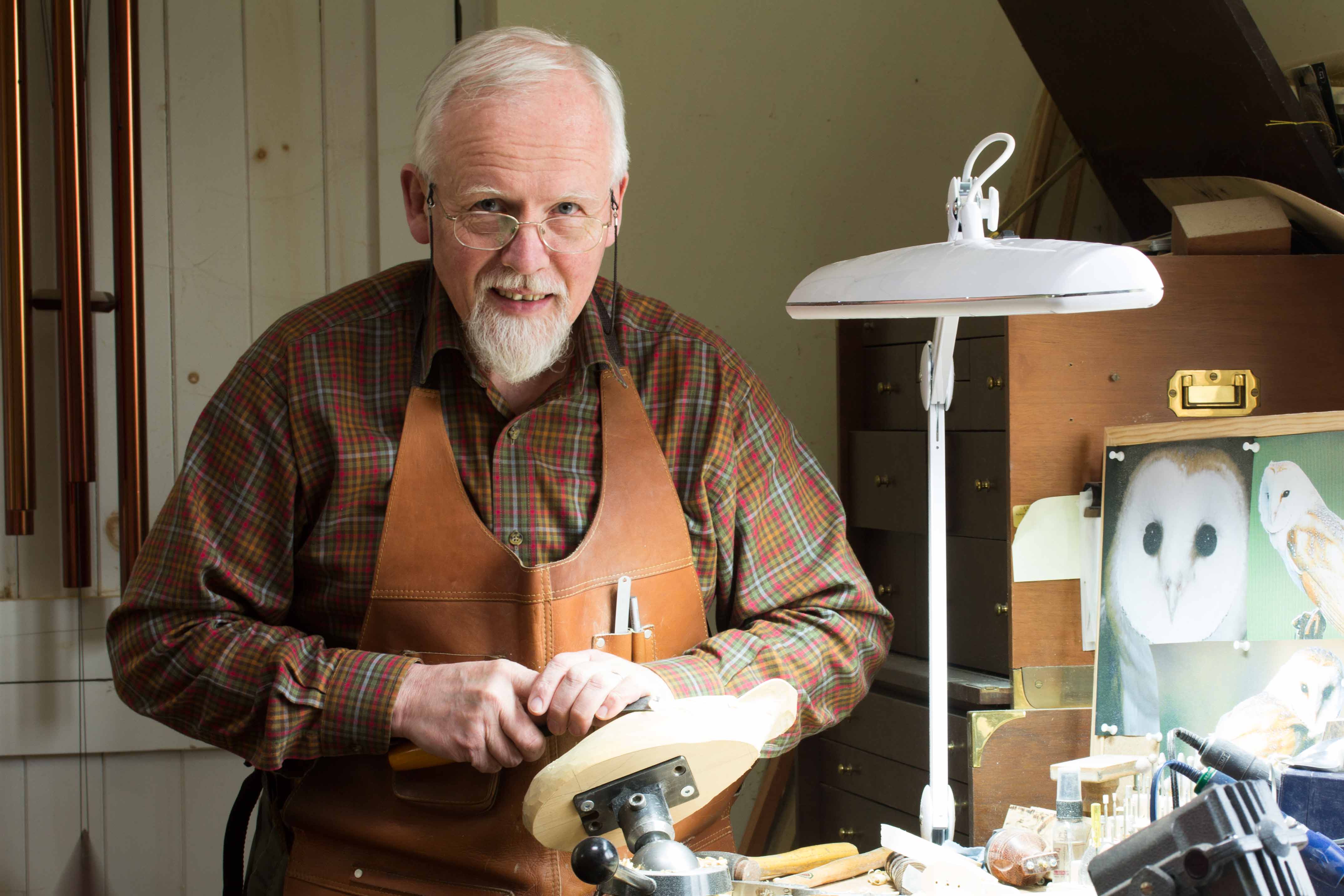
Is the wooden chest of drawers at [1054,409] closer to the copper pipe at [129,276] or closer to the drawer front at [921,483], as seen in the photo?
the drawer front at [921,483]

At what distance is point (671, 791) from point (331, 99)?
1.57m

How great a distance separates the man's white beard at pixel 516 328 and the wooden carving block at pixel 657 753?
55 centimetres

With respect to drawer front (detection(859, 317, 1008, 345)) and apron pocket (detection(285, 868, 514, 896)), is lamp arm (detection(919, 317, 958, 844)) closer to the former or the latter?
drawer front (detection(859, 317, 1008, 345))

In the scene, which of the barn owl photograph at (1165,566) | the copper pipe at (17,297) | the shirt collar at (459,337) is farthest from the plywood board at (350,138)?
the barn owl photograph at (1165,566)

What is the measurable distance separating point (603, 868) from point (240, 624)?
689 millimetres

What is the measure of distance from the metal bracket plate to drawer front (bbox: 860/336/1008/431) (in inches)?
24.2

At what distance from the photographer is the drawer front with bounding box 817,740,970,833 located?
1626 millimetres

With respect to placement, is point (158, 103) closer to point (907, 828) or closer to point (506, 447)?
point (506, 447)

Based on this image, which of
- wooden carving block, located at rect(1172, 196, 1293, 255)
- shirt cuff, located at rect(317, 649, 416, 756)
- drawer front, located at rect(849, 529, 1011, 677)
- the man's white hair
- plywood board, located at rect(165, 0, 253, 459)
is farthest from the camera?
plywood board, located at rect(165, 0, 253, 459)

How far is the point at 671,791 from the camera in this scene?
3.15 ft

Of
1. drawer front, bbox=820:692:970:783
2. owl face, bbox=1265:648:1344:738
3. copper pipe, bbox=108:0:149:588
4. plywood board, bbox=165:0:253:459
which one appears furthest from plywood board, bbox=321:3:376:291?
owl face, bbox=1265:648:1344:738

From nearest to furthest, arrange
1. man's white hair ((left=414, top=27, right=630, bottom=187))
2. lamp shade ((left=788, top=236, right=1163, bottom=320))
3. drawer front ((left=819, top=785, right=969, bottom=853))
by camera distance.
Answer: lamp shade ((left=788, top=236, right=1163, bottom=320)) → man's white hair ((left=414, top=27, right=630, bottom=187)) → drawer front ((left=819, top=785, right=969, bottom=853))

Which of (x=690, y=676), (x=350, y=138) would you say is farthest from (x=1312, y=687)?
(x=350, y=138)

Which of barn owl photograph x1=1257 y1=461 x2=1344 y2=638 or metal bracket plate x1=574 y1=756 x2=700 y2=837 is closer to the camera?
metal bracket plate x1=574 y1=756 x2=700 y2=837
